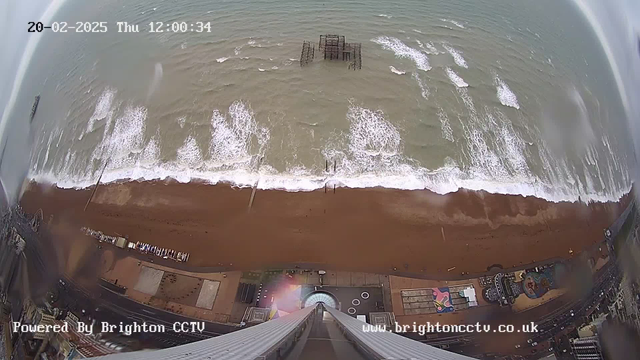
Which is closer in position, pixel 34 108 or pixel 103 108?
pixel 34 108

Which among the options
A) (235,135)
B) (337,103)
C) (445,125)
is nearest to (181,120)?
(235,135)

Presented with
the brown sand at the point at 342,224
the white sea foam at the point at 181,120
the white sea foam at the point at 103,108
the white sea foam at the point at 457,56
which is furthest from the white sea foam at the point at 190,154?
the white sea foam at the point at 457,56

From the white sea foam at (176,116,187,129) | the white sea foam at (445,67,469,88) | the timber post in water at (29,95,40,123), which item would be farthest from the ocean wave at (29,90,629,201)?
the white sea foam at (445,67,469,88)

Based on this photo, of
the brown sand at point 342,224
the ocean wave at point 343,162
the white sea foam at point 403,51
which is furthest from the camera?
the white sea foam at point 403,51

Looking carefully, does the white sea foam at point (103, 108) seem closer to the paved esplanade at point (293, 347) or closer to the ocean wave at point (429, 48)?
the paved esplanade at point (293, 347)

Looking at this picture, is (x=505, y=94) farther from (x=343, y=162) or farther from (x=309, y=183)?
Result: (x=309, y=183)

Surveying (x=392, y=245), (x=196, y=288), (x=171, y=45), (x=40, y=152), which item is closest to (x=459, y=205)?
(x=392, y=245)

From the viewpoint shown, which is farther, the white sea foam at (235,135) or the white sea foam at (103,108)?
the white sea foam at (103,108)
